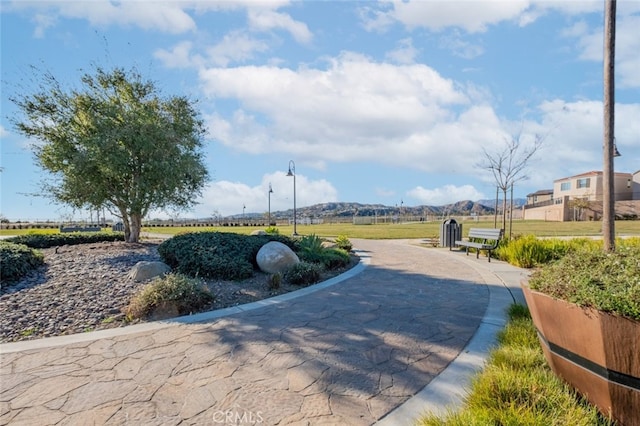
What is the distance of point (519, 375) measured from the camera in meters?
2.48

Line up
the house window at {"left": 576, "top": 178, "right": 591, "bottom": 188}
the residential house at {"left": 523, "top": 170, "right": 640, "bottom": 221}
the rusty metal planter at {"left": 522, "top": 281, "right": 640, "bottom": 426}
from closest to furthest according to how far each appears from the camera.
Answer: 1. the rusty metal planter at {"left": 522, "top": 281, "right": 640, "bottom": 426}
2. the residential house at {"left": 523, "top": 170, "right": 640, "bottom": 221}
3. the house window at {"left": 576, "top": 178, "right": 591, "bottom": 188}

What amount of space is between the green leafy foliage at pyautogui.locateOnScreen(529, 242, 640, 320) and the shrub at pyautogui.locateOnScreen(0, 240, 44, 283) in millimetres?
7705

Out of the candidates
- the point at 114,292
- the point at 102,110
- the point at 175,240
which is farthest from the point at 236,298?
the point at 102,110

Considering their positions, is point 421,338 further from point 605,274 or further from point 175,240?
point 175,240

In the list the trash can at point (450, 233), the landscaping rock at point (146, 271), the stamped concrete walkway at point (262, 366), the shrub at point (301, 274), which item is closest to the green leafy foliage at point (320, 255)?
the shrub at point (301, 274)

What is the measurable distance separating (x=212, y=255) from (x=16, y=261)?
133 inches

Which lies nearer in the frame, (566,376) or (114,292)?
(566,376)

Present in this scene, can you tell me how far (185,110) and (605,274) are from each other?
39.2 feet

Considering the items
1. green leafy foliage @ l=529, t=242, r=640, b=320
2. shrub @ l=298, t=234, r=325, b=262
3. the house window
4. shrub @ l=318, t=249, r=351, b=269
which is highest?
the house window

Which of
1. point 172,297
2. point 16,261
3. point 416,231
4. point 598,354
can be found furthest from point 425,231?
point 598,354

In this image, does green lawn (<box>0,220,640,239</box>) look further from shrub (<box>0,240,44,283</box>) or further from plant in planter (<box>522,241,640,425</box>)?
plant in planter (<box>522,241,640,425</box>)

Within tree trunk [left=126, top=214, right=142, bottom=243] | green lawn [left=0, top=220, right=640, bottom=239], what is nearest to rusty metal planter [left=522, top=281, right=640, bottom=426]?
tree trunk [left=126, top=214, right=142, bottom=243]

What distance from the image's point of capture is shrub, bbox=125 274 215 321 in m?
4.43

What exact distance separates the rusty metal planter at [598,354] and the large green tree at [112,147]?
391 inches
